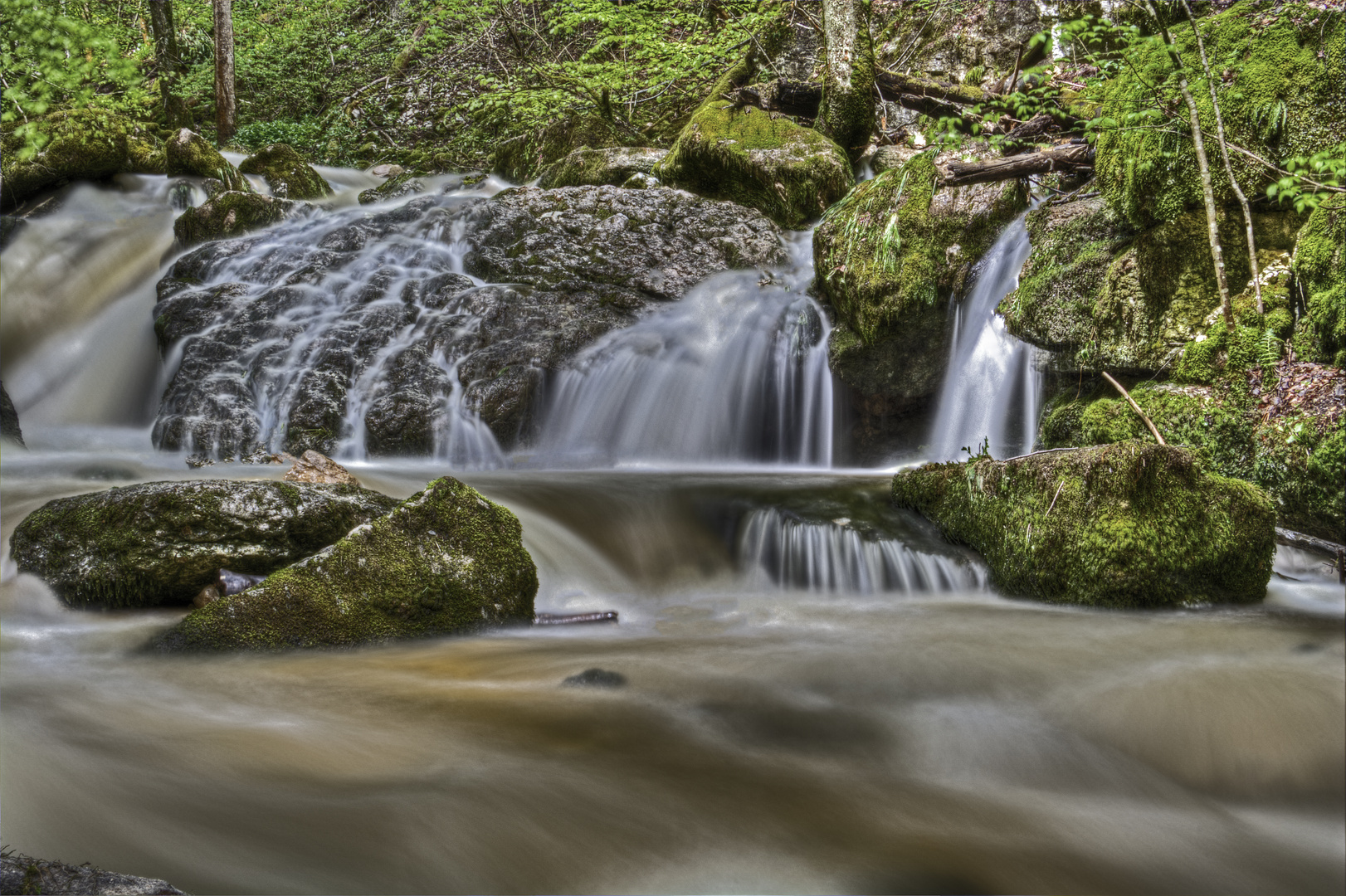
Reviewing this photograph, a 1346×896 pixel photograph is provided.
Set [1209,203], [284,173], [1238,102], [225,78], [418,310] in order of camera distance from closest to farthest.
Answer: [1209,203]
[1238,102]
[418,310]
[284,173]
[225,78]

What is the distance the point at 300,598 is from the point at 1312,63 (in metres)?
6.26

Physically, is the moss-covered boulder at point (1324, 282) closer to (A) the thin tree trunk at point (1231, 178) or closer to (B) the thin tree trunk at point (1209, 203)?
(A) the thin tree trunk at point (1231, 178)

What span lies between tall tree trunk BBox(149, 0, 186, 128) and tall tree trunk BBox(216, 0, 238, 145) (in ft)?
2.26

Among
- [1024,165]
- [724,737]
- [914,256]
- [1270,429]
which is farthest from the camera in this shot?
[914,256]

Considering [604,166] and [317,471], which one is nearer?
[317,471]

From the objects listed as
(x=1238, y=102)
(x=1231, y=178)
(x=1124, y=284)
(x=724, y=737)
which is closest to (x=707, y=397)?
(x=1124, y=284)

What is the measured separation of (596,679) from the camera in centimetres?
349

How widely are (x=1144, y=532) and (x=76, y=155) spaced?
13.8 m

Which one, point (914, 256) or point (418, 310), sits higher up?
point (914, 256)

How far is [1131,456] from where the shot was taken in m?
4.21

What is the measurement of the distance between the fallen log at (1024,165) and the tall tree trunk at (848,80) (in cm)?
425

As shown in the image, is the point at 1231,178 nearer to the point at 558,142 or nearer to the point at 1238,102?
the point at 1238,102

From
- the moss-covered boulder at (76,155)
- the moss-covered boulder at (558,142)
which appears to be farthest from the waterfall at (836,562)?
the moss-covered boulder at (76,155)

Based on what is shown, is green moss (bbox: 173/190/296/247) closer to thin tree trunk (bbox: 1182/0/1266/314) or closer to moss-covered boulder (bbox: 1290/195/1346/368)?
thin tree trunk (bbox: 1182/0/1266/314)
